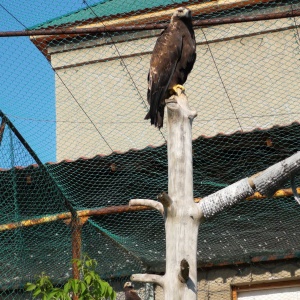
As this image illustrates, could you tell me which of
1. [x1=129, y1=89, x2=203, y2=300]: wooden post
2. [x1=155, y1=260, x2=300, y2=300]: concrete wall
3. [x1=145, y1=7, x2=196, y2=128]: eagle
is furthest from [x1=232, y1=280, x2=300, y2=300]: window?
[x1=129, y1=89, x2=203, y2=300]: wooden post

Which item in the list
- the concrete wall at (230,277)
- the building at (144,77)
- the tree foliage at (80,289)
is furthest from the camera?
the building at (144,77)

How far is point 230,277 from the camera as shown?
7.14 metres

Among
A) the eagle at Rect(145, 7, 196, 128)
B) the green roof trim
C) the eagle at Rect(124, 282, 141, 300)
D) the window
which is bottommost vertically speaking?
the eagle at Rect(124, 282, 141, 300)

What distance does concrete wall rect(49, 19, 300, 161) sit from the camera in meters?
9.14

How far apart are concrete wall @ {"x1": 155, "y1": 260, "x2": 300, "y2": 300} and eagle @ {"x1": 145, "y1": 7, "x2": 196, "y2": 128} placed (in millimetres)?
2000

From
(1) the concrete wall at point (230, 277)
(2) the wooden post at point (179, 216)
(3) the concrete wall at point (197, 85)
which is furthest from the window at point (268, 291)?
(2) the wooden post at point (179, 216)

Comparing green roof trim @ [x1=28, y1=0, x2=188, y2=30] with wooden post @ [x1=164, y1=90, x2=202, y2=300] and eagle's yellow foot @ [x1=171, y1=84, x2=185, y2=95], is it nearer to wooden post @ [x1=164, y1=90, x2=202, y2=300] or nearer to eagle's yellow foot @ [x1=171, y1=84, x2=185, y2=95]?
eagle's yellow foot @ [x1=171, y1=84, x2=185, y2=95]

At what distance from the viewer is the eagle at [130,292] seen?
6.84 metres

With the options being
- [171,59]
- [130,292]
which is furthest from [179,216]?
[130,292]

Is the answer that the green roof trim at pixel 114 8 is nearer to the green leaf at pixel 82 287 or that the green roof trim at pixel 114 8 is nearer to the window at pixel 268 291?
the window at pixel 268 291

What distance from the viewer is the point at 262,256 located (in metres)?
6.98

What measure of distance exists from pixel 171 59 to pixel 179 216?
2.44 meters

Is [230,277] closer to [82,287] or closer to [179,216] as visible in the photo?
[82,287]

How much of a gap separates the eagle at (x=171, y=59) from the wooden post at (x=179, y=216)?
5.14 feet
